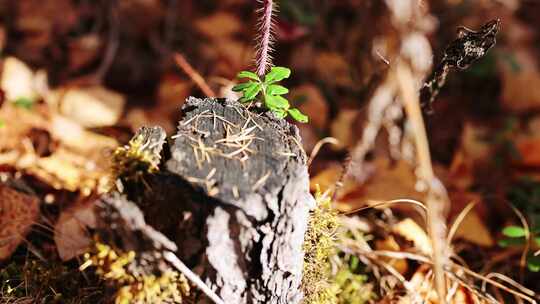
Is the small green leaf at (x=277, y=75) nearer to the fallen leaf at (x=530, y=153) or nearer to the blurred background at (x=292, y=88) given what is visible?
the blurred background at (x=292, y=88)

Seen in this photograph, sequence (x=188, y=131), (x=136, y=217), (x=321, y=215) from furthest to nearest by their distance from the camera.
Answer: (x=321, y=215)
(x=188, y=131)
(x=136, y=217)

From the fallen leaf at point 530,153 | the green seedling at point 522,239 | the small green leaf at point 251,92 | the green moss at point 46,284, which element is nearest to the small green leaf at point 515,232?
the green seedling at point 522,239

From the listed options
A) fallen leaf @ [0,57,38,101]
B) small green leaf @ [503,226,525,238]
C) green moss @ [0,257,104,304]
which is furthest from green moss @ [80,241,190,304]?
fallen leaf @ [0,57,38,101]

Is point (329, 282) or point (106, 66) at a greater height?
point (106, 66)

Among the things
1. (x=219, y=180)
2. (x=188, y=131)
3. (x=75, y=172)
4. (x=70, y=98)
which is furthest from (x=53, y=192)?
(x=219, y=180)

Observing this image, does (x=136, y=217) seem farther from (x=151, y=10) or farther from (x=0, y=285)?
(x=151, y=10)

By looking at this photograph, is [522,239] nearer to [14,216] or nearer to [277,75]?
[277,75]

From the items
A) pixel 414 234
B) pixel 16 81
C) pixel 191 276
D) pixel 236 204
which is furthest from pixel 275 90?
pixel 16 81
